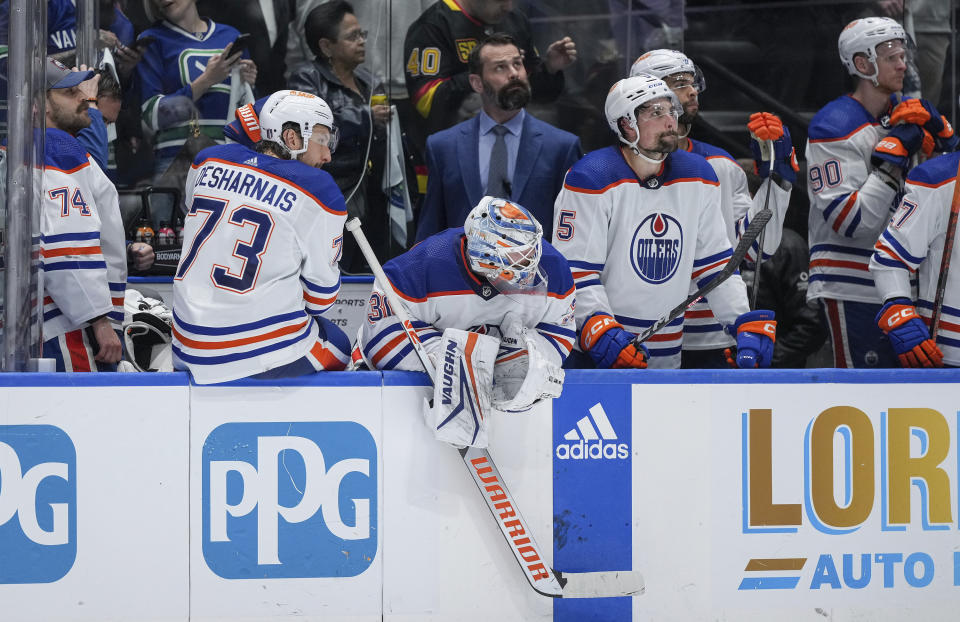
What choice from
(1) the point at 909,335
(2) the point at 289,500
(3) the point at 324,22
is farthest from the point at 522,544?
Result: (3) the point at 324,22

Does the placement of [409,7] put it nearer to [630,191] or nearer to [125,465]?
[630,191]

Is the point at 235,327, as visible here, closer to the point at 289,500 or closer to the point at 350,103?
the point at 289,500

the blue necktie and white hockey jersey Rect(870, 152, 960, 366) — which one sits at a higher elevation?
the blue necktie

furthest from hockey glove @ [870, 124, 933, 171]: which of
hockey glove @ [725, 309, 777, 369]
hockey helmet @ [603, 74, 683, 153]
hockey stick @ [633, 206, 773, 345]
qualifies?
hockey glove @ [725, 309, 777, 369]

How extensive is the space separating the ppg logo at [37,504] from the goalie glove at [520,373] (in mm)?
1117

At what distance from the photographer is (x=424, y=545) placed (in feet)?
9.85

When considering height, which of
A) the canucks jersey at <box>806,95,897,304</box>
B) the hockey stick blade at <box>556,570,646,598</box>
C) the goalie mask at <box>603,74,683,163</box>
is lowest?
the hockey stick blade at <box>556,570,646,598</box>

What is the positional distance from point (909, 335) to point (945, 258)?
300 mm

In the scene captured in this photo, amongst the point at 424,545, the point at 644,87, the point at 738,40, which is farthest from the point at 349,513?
the point at 738,40

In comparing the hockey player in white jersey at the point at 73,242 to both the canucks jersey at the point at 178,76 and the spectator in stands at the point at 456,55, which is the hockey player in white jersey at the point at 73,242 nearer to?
the canucks jersey at the point at 178,76

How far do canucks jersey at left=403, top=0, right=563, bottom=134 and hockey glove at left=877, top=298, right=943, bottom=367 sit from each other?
2.08m

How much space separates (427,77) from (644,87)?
64.6 inches

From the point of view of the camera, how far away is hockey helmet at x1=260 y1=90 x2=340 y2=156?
10.2 feet

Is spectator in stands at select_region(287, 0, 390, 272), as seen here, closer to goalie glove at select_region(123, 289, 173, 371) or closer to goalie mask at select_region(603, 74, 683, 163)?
goalie glove at select_region(123, 289, 173, 371)
